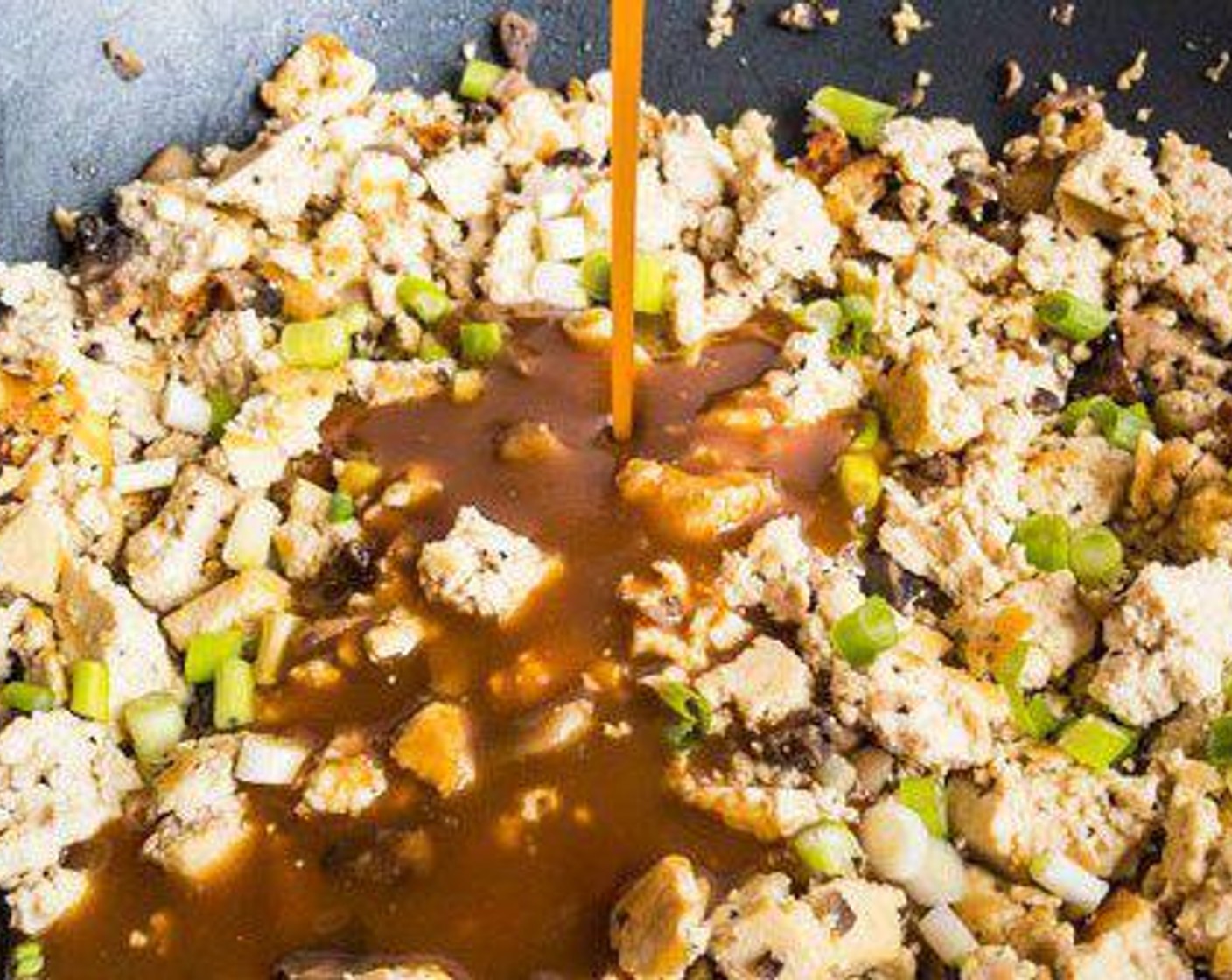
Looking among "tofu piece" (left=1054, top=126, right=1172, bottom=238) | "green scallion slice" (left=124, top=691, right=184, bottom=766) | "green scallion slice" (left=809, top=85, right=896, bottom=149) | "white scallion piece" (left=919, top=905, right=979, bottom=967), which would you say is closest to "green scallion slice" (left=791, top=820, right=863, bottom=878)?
"white scallion piece" (left=919, top=905, right=979, bottom=967)

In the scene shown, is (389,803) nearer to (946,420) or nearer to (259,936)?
(259,936)

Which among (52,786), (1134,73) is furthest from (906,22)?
(52,786)

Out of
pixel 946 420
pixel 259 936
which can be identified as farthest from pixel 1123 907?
pixel 259 936

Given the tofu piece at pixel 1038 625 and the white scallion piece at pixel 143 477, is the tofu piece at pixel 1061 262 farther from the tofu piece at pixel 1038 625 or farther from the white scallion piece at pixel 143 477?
the white scallion piece at pixel 143 477

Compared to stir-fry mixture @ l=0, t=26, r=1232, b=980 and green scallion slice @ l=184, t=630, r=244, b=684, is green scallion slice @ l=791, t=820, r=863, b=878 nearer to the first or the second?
stir-fry mixture @ l=0, t=26, r=1232, b=980

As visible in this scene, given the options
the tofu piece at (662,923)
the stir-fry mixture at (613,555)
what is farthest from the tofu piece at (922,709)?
the tofu piece at (662,923)

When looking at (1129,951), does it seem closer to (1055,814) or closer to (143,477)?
(1055,814)
